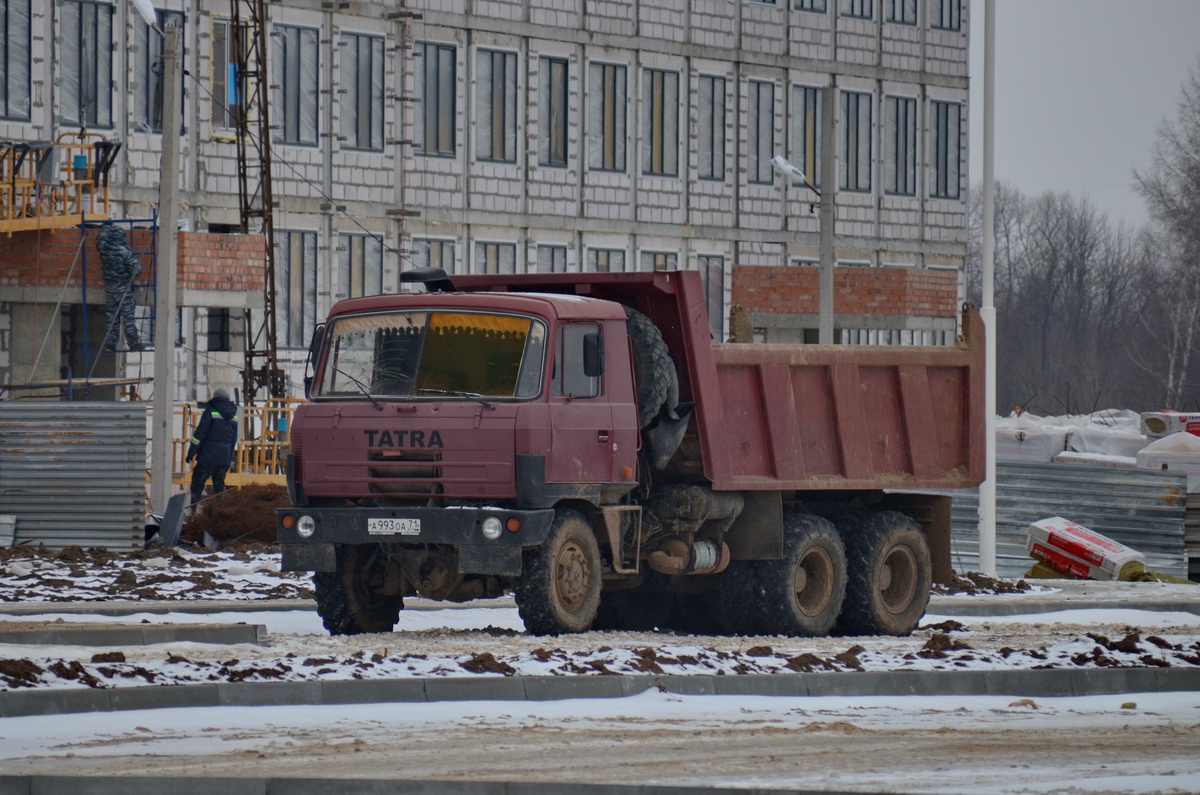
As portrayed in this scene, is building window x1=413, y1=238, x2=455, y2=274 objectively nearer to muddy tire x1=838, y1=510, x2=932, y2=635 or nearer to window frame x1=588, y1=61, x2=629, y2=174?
window frame x1=588, y1=61, x2=629, y2=174

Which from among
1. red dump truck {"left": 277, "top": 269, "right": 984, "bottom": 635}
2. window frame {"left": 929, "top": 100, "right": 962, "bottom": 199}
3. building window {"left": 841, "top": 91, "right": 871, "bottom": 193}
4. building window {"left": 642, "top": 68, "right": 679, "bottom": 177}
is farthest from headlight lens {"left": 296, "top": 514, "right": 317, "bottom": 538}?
window frame {"left": 929, "top": 100, "right": 962, "bottom": 199}

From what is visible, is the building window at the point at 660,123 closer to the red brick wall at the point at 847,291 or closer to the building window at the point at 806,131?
the red brick wall at the point at 847,291

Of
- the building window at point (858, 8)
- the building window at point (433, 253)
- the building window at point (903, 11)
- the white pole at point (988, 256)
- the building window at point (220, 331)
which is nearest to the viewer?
the white pole at point (988, 256)

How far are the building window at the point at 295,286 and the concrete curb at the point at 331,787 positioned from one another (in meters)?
29.0

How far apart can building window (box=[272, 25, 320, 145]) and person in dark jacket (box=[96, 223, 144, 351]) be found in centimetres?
567

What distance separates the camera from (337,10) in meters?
37.9

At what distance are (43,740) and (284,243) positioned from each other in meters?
28.2

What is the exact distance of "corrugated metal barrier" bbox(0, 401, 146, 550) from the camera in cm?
2558

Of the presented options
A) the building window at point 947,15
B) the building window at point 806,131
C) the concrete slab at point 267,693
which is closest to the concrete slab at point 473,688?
the concrete slab at point 267,693

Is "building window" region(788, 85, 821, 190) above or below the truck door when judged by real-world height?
above

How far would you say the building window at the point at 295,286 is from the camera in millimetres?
37344

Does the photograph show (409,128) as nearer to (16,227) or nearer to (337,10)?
(337,10)

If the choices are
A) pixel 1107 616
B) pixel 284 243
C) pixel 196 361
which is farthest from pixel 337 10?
pixel 1107 616

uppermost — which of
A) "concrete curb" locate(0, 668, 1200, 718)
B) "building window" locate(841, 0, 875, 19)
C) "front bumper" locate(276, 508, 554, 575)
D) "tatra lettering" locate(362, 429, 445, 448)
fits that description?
"building window" locate(841, 0, 875, 19)
